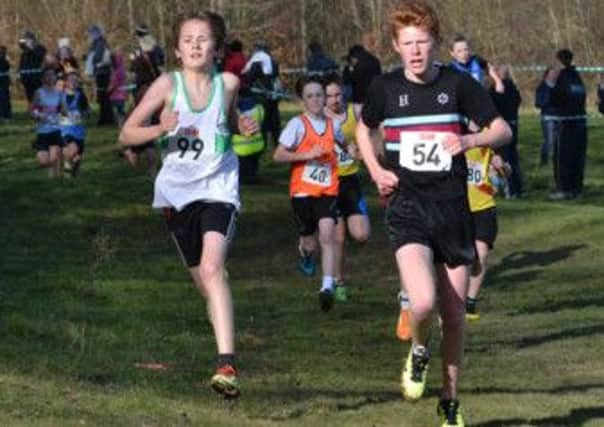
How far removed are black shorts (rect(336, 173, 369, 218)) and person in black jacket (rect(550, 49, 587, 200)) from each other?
12690 mm

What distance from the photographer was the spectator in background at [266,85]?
3138cm

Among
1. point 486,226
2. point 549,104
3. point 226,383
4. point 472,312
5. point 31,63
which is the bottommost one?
point 31,63

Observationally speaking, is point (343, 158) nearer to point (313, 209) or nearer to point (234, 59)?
point (313, 209)

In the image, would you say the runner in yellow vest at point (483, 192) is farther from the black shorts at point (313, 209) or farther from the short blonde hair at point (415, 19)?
the short blonde hair at point (415, 19)

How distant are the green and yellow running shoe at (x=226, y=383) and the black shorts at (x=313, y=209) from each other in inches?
252

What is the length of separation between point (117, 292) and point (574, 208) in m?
10.3

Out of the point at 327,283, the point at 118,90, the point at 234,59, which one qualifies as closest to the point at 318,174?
the point at 327,283

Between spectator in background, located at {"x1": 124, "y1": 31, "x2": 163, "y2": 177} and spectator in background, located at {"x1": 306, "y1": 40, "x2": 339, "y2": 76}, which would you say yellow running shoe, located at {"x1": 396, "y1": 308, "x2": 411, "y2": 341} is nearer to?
spectator in background, located at {"x1": 124, "y1": 31, "x2": 163, "y2": 177}

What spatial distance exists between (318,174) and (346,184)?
59 centimetres

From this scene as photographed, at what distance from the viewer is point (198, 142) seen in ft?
30.8

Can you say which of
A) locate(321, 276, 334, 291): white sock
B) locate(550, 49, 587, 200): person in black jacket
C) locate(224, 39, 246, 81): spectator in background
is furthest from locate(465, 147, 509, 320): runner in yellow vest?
locate(224, 39, 246, 81): spectator in background

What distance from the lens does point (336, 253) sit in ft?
51.5

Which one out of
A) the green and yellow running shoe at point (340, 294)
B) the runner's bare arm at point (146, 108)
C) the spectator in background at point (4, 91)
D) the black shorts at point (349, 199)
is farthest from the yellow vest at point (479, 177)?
the spectator in background at point (4, 91)

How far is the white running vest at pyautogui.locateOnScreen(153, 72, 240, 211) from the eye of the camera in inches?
369
